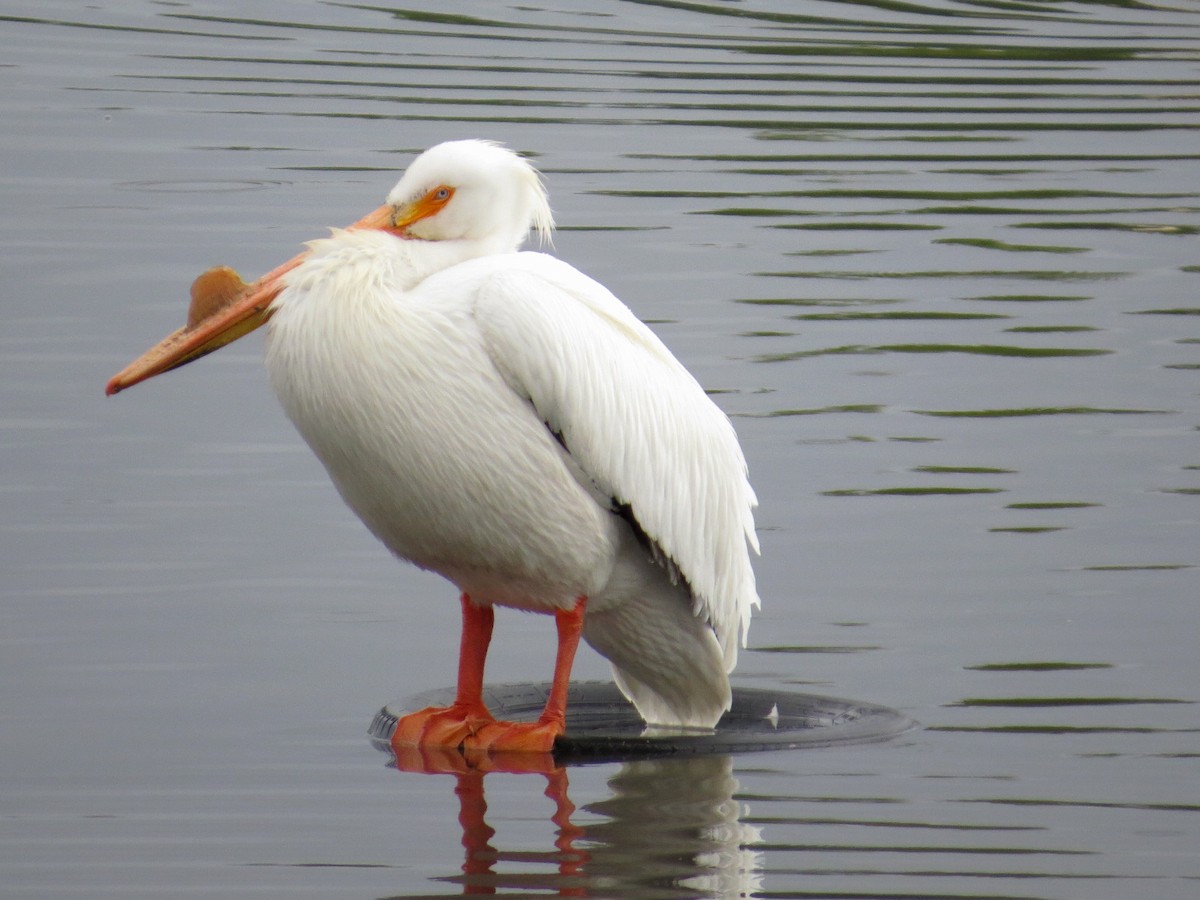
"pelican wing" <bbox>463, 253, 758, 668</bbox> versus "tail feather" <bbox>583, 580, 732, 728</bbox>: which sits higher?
"pelican wing" <bbox>463, 253, 758, 668</bbox>

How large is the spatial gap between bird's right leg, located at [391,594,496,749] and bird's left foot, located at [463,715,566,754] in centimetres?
2

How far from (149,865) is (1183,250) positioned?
194 inches

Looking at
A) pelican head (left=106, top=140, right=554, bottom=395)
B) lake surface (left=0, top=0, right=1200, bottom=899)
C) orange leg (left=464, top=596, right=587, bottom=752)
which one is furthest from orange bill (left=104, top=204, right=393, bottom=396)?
orange leg (left=464, top=596, right=587, bottom=752)

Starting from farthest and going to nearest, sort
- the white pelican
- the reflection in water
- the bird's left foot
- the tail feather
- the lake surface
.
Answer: the tail feather, the bird's left foot, the white pelican, the lake surface, the reflection in water

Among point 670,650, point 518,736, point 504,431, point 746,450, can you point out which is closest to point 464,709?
point 518,736

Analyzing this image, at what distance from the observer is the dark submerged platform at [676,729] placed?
11.6 feet

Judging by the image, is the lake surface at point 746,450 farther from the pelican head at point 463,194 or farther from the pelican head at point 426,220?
the pelican head at point 463,194

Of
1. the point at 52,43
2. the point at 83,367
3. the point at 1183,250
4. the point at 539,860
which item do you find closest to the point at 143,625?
the point at 539,860

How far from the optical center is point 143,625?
4.04 metres

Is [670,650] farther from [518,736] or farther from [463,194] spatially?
[463,194]

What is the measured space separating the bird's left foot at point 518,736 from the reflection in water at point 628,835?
0.7 inches

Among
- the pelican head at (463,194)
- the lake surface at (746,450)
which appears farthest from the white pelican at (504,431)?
the lake surface at (746,450)

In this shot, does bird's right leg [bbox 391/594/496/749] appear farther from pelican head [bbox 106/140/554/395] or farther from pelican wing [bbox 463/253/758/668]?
pelican head [bbox 106/140/554/395]

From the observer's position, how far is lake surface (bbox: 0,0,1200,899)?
3.14m
